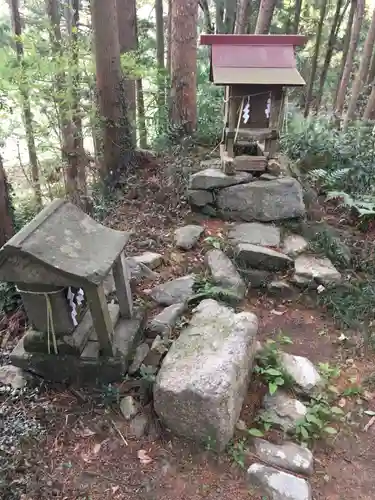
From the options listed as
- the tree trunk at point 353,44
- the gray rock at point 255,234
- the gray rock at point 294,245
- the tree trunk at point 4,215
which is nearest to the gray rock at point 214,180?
the gray rock at point 255,234

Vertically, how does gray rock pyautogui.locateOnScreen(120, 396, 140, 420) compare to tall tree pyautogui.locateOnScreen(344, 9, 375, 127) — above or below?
below

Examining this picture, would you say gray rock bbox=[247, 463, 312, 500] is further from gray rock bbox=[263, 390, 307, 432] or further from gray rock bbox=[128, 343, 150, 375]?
gray rock bbox=[128, 343, 150, 375]

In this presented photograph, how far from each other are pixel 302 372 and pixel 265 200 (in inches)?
113

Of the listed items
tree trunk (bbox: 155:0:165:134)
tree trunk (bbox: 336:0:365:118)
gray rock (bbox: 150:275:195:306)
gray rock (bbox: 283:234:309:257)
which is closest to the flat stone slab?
gray rock (bbox: 150:275:195:306)

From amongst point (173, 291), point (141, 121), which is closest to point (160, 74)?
point (141, 121)

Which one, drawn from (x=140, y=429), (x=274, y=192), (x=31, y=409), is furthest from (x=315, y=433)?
(x=274, y=192)

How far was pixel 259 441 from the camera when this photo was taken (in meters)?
3.12

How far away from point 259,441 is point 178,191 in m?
4.03

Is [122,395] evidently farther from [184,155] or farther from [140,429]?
[184,155]

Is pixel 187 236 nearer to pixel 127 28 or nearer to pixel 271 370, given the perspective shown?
pixel 271 370

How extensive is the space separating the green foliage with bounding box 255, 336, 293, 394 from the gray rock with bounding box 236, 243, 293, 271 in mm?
1460

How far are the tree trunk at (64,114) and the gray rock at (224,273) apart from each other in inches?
141

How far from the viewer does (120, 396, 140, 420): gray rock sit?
3.20 metres

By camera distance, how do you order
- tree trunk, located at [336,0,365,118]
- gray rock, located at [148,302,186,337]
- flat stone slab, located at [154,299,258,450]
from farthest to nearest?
1. tree trunk, located at [336,0,365,118]
2. gray rock, located at [148,302,186,337]
3. flat stone slab, located at [154,299,258,450]
